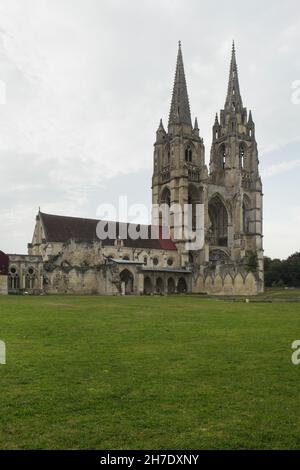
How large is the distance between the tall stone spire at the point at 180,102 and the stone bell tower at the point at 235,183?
34.0ft

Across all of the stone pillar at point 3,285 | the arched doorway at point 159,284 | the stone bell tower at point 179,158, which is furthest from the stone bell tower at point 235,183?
the stone pillar at point 3,285

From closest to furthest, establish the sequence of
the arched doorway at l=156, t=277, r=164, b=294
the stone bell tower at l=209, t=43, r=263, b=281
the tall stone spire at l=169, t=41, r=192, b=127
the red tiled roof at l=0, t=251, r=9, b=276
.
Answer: the red tiled roof at l=0, t=251, r=9, b=276 < the arched doorway at l=156, t=277, r=164, b=294 < the tall stone spire at l=169, t=41, r=192, b=127 < the stone bell tower at l=209, t=43, r=263, b=281

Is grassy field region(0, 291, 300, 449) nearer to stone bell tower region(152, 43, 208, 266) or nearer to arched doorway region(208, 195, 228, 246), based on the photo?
stone bell tower region(152, 43, 208, 266)

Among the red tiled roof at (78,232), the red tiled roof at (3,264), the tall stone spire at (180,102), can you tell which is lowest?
the red tiled roof at (3,264)

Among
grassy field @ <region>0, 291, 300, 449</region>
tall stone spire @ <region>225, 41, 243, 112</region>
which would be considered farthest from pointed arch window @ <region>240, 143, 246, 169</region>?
grassy field @ <region>0, 291, 300, 449</region>

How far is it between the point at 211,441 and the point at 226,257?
82.8 m

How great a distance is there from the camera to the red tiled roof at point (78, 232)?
229 feet

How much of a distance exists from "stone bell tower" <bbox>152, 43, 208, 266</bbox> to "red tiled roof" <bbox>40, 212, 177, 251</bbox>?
14.7ft

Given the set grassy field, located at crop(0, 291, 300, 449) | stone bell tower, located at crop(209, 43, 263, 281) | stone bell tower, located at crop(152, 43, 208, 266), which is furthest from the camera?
stone bell tower, located at crop(209, 43, 263, 281)

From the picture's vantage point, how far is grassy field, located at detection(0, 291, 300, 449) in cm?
613

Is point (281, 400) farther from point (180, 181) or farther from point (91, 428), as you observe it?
point (180, 181)

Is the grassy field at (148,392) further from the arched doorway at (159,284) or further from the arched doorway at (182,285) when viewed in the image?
the arched doorway at (182,285)

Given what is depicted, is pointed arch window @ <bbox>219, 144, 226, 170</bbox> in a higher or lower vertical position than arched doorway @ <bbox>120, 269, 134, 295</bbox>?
higher

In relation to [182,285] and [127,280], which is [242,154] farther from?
[127,280]
